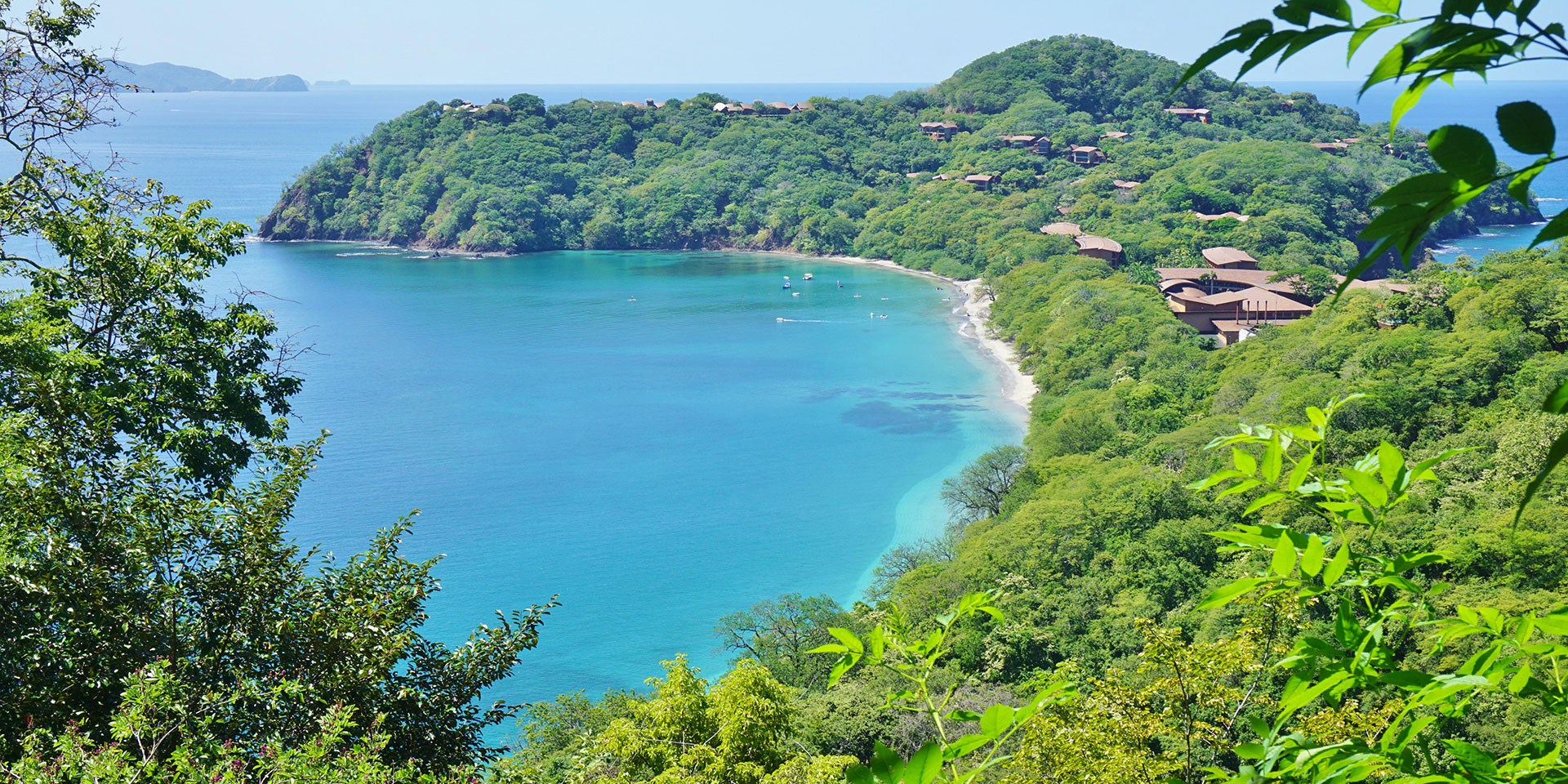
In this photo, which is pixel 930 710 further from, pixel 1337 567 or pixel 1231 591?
pixel 1337 567

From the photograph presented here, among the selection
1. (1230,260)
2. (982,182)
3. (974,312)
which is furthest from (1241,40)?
(982,182)

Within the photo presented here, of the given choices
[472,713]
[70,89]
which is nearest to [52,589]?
[472,713]

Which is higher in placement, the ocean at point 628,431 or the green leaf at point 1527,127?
the green leaf at point 1527,127

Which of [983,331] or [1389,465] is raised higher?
[1389,465]

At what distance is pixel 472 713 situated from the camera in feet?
15.8

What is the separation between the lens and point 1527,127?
81 cm

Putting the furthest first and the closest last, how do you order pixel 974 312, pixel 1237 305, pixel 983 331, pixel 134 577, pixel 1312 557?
pixel 974 312
pixel 983 331
pixel 1237 305
pixel 134 577
pixel 1312 557

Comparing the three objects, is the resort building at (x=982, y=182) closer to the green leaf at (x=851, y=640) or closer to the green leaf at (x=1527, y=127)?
the green leaf at (x=851, y=640)

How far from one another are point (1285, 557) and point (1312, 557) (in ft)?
0.14

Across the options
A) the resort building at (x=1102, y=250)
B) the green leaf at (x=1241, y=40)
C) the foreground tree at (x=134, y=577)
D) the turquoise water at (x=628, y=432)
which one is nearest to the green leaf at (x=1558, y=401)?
the green leaf at (x=1241, y=40)

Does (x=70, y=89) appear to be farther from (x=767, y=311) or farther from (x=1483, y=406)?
(x=767, y=311)

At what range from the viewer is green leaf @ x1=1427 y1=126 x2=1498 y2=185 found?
803mm

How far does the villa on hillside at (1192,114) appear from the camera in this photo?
74500 millimetres

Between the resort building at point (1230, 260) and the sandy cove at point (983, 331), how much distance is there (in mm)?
8570
